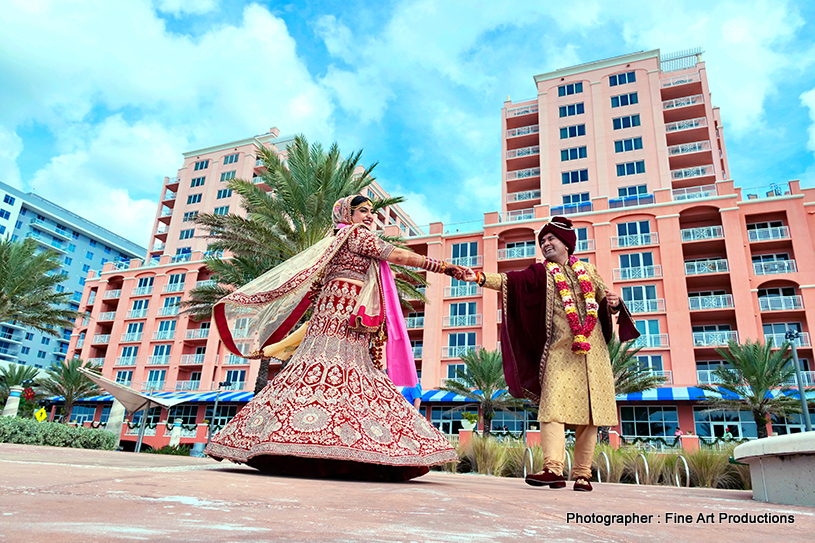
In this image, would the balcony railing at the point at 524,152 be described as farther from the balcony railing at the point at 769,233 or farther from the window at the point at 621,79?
the balcony railing at the point at 769,233

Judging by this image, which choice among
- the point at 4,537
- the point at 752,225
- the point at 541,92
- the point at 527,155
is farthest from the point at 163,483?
the point at 541,92

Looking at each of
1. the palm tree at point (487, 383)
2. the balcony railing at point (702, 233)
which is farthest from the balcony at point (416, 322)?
the balcony railing at point (702, 233)

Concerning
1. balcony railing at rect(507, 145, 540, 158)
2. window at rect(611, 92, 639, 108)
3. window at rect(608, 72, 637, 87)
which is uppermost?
window at rect(608, 72, 637, 87)

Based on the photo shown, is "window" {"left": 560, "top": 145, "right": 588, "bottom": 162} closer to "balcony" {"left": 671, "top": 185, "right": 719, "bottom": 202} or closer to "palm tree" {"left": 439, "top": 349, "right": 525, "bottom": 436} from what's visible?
"balcony" {"left": 671, "top": 185, "right": 719, "bottom": 202}

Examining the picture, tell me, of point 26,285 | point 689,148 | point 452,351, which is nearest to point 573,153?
point 689,148

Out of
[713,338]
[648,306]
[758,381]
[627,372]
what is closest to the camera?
[758,381]

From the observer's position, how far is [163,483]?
7.39 ft

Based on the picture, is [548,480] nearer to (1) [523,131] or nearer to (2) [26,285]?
(2) [26,285]

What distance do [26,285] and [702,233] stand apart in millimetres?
33044

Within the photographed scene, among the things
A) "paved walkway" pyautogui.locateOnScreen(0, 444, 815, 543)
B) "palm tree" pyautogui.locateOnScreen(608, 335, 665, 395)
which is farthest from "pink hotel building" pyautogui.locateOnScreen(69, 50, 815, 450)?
"paved walkway" pyautogui.locateOnScreen(0, 444, 815, 543)

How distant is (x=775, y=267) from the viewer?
97.9ft

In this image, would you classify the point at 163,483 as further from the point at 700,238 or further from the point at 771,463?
the point at 700,238

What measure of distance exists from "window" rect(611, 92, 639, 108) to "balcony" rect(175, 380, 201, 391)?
123 feet

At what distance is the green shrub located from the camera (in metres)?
11.3
